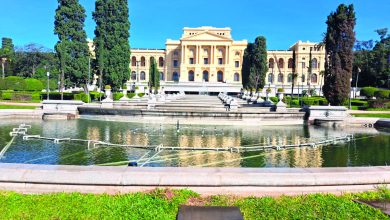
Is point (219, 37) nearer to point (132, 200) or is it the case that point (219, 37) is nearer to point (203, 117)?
point (203, 117)

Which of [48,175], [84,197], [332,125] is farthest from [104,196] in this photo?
[332,125]

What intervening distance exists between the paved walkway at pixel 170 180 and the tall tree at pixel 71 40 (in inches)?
1280

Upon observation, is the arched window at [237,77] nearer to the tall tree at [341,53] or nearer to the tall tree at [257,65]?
the tall tree at [257,65]

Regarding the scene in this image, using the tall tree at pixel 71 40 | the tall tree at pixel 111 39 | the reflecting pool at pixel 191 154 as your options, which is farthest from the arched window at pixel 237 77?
the reflecting pool at pixel 191 154

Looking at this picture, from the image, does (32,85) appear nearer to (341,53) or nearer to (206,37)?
(341,53)

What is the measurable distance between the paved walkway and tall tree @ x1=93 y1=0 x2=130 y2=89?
110 ft

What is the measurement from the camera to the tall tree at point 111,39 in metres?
37.5

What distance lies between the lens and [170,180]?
434 centimetres

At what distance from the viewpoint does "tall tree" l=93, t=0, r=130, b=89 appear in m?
37.5

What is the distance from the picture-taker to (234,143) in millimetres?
10820

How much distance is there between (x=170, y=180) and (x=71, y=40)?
35.8 metres

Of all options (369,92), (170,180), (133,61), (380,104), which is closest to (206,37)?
(133,61)

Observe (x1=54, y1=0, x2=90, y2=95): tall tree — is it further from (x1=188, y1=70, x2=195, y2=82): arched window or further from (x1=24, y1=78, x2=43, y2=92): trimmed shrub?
(x1=188, y1=70, x2=195, y2=82): arched window

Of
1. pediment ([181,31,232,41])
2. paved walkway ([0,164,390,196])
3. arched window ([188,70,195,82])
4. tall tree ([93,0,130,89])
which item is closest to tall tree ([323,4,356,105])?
paved walkway ([0,164,390,196])
